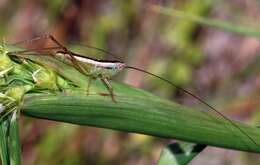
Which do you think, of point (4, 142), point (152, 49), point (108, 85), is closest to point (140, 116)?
point (108, 85)

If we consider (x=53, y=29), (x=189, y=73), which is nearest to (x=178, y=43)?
(x=189, y=73)

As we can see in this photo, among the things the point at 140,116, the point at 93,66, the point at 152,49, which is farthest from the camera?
the point at 152,49

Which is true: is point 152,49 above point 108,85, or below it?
below

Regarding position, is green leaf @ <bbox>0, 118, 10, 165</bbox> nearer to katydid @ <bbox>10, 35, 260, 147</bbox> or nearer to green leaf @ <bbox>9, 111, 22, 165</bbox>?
green leaf @ <bbox>9, 111, 22, 165</bbox>

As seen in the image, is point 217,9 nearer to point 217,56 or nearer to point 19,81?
point 217,56

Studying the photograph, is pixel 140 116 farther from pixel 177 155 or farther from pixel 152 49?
pixel 152 49

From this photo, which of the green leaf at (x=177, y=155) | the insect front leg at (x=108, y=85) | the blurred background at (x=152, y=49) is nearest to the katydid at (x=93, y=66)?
the insect front leg at (x=108, y=85)

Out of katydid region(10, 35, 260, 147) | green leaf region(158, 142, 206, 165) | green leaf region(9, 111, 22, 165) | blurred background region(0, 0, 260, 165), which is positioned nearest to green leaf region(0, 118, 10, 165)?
green leaf region(9, 111, 22, 165)

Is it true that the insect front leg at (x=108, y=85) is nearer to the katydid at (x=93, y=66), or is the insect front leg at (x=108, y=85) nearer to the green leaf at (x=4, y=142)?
the katydid at (x=93, y=66)
